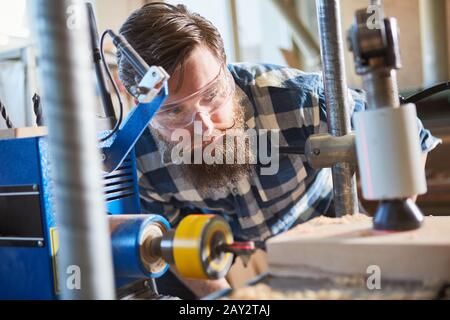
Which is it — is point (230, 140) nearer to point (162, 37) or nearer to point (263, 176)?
point (263, 176)

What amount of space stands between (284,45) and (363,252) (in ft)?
9.43

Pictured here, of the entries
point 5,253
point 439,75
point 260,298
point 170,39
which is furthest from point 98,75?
point 439,75

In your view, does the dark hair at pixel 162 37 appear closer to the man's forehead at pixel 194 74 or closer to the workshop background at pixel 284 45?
the man's forehead at pixel 194 74

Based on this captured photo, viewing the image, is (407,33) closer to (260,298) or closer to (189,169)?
(189,169)

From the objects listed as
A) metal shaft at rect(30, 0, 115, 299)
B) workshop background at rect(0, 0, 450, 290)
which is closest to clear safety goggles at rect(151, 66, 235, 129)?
workshop background at rect(0, 0, 450, 290)

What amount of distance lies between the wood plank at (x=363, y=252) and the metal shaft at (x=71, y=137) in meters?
0.26

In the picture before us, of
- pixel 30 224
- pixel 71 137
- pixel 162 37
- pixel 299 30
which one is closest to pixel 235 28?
pixel 299 30

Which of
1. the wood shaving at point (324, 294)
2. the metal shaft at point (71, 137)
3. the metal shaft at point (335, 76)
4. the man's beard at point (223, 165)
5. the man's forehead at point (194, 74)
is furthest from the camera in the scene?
the man's beard at point (223, 165)

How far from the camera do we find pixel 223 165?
4.60ft

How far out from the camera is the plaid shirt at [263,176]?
4.56 ft

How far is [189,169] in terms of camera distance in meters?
1.43

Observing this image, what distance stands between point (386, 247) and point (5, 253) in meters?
0.51

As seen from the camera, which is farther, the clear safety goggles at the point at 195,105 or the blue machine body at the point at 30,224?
the clear safety goggles at the point at 195,105

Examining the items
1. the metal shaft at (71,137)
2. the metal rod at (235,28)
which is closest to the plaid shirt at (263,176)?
the metal shaft at (71,137)
